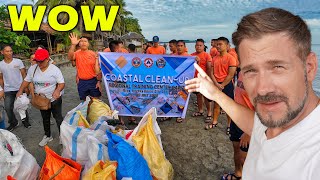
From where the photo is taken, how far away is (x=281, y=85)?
0.99 meters

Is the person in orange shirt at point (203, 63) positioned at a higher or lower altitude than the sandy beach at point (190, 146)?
higher

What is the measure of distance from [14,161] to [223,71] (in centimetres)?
377

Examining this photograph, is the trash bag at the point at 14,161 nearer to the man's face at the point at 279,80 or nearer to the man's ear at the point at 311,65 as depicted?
the man's face at the point at 279,80

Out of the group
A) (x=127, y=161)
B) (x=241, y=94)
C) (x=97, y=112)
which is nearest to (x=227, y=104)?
(x=241, y=94)

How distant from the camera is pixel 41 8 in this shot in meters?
10.2

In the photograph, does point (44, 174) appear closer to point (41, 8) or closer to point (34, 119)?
point (34, 119)

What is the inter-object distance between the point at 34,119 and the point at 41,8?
6.36 metres

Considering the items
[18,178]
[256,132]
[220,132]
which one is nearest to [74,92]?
[220,132]

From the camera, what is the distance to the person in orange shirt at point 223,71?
462 centimetres

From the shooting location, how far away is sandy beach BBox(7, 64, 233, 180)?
348cm

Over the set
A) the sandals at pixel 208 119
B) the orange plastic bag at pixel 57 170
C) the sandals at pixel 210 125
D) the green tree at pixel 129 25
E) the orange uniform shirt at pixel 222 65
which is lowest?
the sandals at pixel 210 125

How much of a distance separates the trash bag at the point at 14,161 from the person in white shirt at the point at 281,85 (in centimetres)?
242

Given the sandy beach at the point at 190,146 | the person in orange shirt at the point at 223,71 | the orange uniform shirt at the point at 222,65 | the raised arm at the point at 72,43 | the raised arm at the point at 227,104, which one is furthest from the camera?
the raised arm at the point at 72,43

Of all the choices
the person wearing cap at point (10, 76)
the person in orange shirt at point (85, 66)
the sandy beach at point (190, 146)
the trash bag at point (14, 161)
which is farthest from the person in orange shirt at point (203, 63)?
the person wearing cap at point (10, 76)
